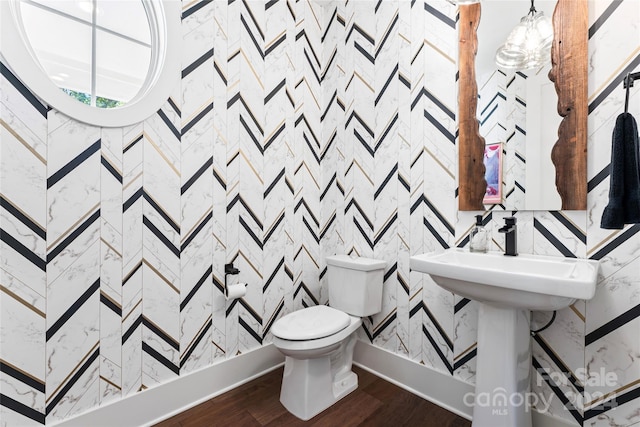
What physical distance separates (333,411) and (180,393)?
81 centimetres

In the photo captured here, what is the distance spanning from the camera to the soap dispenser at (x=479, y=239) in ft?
5.04

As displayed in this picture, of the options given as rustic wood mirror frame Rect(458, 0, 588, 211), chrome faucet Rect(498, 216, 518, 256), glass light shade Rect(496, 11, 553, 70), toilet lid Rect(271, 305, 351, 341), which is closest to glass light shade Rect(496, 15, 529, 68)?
glass light shade Rect(496, 11, 553, 70)

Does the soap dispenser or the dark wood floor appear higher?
the soap dispenser

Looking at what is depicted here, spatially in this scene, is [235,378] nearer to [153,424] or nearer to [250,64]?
[153,424]

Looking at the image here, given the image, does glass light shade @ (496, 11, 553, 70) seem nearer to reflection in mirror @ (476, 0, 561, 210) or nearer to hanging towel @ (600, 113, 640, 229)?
reflection in mirror @ (476, 0, 561, 210)

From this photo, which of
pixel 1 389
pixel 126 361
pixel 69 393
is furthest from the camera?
pixel 126 361

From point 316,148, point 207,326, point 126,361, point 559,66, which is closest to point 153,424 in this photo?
point 126,361

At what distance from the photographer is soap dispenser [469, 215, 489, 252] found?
1.54 metres

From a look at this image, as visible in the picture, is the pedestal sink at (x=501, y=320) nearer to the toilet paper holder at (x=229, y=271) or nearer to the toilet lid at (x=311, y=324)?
the toilet lid at (x=311, y=324)

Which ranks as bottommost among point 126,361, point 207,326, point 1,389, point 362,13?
point 207,326

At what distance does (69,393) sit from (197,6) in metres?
1.97

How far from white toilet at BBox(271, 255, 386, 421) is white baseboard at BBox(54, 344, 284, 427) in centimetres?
31

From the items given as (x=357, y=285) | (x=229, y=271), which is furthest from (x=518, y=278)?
(x=229, y=271)

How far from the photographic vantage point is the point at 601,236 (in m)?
1.27
